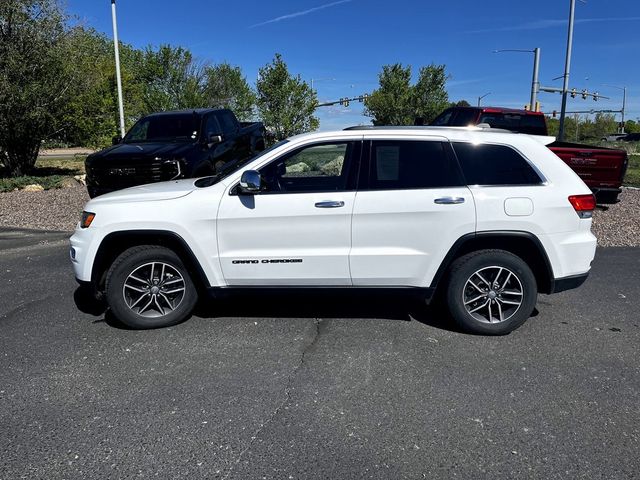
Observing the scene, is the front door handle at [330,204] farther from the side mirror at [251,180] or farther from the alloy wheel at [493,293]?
the alloy wheel at [493,293]

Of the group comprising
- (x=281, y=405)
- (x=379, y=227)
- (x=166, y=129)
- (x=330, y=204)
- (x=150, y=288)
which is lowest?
(x=281, y=405)

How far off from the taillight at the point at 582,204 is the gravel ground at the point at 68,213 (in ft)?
13.4

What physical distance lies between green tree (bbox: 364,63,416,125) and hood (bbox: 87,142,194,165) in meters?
28.7

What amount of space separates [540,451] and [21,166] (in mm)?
16801

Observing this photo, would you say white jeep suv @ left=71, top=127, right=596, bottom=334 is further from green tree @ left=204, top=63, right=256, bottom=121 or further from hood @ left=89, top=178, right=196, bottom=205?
green tree @ left=204, top=63, right=256, bottom=121

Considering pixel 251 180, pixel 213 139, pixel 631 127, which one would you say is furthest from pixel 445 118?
pixel 631 127

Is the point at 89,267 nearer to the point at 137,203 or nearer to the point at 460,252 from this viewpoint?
the point at 137,203

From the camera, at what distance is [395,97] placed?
35.6 m

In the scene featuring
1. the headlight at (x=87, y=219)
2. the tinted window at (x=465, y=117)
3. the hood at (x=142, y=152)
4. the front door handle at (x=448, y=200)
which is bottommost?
the headlight at (x=87, y=219)

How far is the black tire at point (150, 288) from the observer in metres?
4.27

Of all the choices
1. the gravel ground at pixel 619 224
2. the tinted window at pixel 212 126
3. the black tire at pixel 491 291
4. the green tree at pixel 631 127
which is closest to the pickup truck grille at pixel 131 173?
the tinted window at pixel 212 126

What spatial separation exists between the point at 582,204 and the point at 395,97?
33.1 m

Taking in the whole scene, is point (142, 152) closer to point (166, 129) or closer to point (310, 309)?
point (166, 129)

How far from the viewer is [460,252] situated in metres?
4.24
